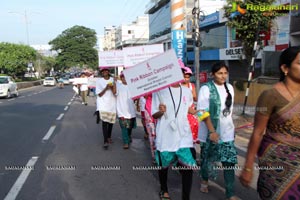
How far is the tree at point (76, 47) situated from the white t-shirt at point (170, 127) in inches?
2640

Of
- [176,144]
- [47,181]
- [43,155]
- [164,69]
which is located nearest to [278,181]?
[176,144]

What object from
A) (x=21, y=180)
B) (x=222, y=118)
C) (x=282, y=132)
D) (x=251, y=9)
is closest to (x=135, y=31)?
(x=251, y=9)

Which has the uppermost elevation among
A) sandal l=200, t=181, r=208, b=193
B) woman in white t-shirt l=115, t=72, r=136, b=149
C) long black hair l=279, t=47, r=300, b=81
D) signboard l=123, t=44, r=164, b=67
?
signboard l=123, t=44, r=164, b=67

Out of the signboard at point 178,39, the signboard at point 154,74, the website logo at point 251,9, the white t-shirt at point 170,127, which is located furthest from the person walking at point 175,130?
the website logo at point 251,9

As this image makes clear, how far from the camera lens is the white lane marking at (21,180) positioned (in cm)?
431

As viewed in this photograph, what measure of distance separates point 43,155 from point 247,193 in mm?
3883

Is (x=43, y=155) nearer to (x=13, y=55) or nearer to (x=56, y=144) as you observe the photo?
(x=56, y=144)

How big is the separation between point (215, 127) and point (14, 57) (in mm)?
47548

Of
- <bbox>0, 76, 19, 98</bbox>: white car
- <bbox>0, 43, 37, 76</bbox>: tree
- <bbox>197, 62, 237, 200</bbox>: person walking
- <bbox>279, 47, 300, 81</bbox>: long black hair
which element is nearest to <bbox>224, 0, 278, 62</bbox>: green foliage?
<bbox>197, 62, 237, 200</bbox>: person walking

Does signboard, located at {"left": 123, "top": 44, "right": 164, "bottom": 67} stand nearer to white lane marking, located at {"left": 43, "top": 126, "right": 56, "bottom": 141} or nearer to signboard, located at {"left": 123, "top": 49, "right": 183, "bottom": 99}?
signboard, located at {"left": 123, "top": 49, "right": 183, "bottom": 99}

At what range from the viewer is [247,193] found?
168 inches

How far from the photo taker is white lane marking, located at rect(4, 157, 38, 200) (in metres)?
4.31

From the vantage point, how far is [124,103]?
22.3 feet

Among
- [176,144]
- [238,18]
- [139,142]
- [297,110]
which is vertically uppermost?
[238,18]
